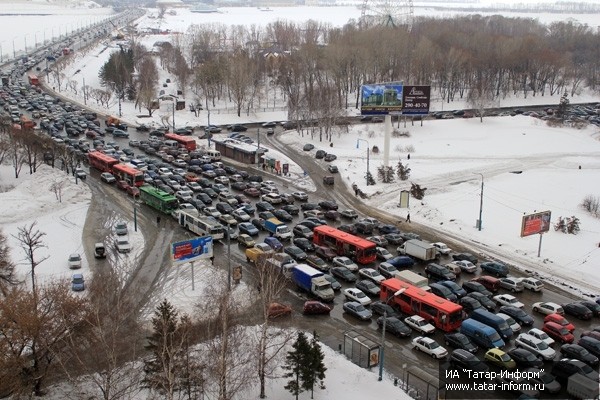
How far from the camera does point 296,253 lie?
34250 mm

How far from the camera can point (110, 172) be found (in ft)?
168

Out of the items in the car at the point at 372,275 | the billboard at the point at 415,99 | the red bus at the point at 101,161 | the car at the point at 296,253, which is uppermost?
the billboard at the point at 415,99

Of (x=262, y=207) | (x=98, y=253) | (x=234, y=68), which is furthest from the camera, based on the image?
(x=234, y=68)

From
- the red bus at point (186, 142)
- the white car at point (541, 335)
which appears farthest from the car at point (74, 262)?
the red bus at point (186, 142)

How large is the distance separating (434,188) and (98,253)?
28244 mm

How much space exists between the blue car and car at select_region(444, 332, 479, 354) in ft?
53.1

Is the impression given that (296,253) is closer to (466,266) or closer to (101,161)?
(466,266)

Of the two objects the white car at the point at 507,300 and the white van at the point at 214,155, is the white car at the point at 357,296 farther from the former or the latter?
the white van at the point at 214,155

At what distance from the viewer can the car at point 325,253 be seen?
34.8 m

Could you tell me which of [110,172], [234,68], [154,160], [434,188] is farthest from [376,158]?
[234,68]

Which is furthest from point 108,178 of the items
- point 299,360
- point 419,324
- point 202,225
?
point 299,360

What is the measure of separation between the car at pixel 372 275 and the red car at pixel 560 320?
27.3 feet

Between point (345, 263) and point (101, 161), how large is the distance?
2813cm

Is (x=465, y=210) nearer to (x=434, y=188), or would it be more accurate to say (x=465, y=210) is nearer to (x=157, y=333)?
(x=434, y=188)
